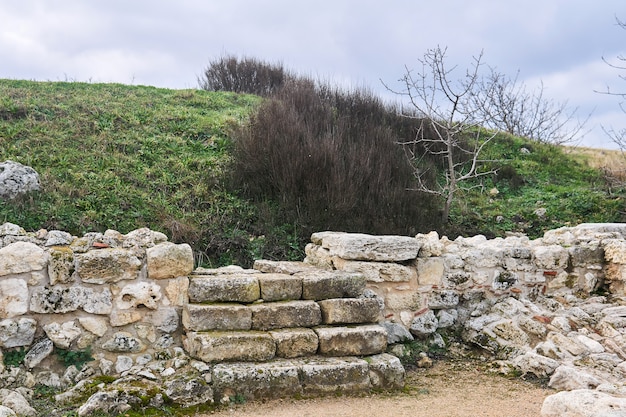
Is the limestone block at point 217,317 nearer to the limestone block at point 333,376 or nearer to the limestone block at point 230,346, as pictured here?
the limestone block at point 230,346

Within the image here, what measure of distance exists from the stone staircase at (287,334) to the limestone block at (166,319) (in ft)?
0.37

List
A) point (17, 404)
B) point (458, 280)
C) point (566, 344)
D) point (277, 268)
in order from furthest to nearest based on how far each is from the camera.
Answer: point (458, 280) → point (277, 268) → point (566, 344) → point (17, 404)

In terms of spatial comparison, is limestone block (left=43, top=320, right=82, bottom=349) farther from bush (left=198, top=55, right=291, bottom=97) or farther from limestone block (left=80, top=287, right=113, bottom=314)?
bush (left=198, top=55, right=291, bottom=97)

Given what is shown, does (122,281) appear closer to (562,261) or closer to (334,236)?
(334,236)

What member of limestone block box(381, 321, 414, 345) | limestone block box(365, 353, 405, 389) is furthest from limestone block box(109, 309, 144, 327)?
limestone block box(381, 321, 414, 345)

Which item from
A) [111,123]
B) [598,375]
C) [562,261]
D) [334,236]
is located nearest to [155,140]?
[111,123]

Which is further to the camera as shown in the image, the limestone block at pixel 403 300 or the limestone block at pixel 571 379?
the limestone block at pixel 403 300

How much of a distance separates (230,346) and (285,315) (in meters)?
0.53

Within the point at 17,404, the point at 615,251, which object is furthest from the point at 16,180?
the point at 615,251

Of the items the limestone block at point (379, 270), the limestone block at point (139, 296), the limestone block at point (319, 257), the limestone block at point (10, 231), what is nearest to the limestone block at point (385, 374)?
the limestone block at point (379, 270)

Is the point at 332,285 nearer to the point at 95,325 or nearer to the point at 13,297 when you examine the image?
the point at 95,325

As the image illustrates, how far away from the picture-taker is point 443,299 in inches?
215

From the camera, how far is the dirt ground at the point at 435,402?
12.5ft

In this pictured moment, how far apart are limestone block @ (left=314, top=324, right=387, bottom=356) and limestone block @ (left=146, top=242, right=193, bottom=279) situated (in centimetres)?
119
